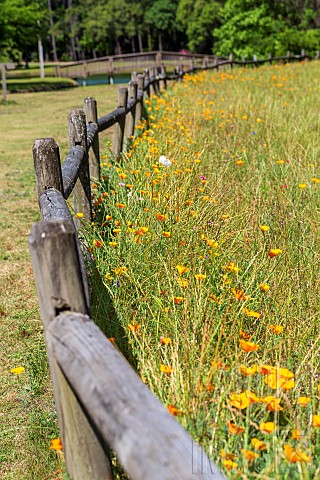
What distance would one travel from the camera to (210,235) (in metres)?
3.70

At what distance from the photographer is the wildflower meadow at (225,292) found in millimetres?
1888

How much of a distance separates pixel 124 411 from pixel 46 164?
1.78 m

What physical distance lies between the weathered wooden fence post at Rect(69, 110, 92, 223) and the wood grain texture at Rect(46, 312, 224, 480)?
261 centimetres

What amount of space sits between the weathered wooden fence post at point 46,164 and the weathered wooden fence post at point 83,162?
4.24 ft

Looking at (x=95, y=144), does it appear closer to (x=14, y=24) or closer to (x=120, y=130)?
(x=120, y=130)

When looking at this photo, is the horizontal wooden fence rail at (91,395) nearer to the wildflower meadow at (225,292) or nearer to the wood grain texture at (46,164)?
the wildflower meadow at (225,292)

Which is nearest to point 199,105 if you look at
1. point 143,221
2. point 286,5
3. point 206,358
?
point 143,221

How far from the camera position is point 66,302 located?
1.68 metres

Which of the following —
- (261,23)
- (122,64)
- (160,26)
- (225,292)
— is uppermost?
(160,26)

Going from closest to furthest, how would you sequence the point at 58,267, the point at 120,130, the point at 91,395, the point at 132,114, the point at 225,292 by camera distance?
the point at 91,395, the point at 58,267, the point at 225,292, the point at 120,130, the point at 132,114

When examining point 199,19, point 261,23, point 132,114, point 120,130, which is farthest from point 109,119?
point 199,19

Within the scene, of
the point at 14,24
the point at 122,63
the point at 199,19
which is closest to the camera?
the point at 14,24

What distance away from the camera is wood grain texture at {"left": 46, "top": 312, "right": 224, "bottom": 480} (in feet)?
3.88

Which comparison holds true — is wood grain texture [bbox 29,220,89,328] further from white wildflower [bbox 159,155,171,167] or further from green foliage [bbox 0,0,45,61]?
green foliage [bbox 0,0,45,61]
